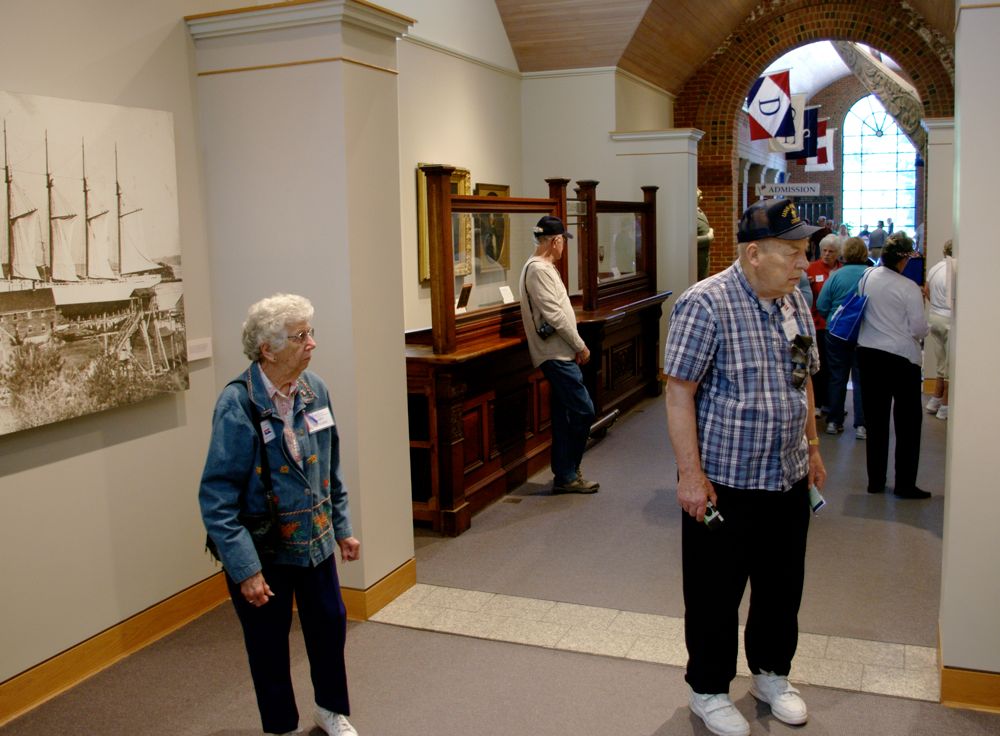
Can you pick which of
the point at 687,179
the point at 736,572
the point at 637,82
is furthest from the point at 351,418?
the point at 637,82

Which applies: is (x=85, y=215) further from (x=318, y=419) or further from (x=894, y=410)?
(x=894, y=410)

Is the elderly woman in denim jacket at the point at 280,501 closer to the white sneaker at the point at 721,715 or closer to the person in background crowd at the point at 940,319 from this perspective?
the white sneaker at the point at 721,715

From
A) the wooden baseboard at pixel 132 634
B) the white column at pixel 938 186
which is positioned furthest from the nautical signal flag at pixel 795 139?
the wooden baseboard at pixel 132 634

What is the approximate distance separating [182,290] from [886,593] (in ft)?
11.6

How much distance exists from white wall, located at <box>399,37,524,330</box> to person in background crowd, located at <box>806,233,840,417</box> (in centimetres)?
342

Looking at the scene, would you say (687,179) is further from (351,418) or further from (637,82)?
(351,418)

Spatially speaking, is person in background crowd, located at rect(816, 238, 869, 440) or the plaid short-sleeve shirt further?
person in background crowd, located at rect(816, 238, 869, 440)

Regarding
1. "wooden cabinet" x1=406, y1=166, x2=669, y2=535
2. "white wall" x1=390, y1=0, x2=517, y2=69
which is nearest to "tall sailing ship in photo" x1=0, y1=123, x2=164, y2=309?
"wooden cabinet" x1=406, y1=166, x2=669, y2=535

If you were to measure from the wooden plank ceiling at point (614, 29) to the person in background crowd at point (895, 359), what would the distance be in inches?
206

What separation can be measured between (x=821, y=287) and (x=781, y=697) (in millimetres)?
5870

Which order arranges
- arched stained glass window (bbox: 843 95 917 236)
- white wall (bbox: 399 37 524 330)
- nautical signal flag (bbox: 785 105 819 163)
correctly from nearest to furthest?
white wall (bbox: 399 37 524 330), nautical signal flag (bbox: 785 105 819 163), arched stained glass window (bbox: 843 95 917 236)

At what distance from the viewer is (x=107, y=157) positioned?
4.05 metres

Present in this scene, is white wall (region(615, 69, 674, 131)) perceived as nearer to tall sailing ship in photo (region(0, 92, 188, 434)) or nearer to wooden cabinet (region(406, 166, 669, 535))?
wooden cabinet (region(406, 166, 669, 535))

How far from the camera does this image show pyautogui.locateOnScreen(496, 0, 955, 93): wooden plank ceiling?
10.7 m
